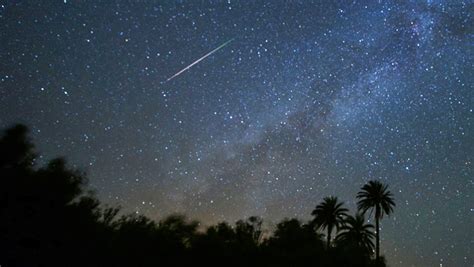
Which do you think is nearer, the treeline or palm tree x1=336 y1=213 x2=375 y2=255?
the treeline

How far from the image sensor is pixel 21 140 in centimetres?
2881

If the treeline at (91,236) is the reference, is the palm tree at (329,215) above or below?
above

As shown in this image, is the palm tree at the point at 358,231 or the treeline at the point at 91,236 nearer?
the treeline at the point at 91,236

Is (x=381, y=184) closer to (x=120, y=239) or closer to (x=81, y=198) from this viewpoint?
(x=120, y=239)

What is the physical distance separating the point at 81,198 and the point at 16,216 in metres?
5.68

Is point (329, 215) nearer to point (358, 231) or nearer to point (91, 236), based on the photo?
point (358, 231)

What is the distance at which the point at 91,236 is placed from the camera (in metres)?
30.8

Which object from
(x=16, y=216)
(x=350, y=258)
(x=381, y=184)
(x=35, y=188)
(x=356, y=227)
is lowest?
(x=16, y=216)

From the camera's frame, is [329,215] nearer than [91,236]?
No

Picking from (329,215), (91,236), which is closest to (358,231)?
(329,215)

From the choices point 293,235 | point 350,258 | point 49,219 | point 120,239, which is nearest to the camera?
point 49,219

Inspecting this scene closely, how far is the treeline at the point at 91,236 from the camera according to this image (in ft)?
87.4

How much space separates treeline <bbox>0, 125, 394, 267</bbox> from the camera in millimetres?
26625

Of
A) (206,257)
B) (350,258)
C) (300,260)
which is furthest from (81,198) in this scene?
(350,258)
